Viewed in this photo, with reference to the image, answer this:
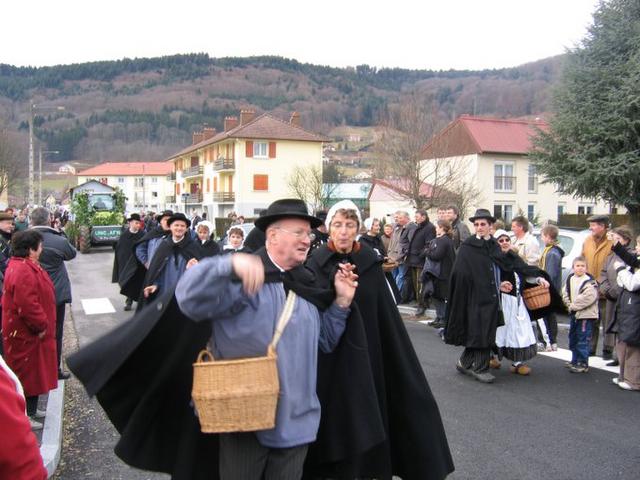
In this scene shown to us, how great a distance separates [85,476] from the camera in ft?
16.2

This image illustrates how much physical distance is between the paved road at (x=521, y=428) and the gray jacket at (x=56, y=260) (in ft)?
3.71

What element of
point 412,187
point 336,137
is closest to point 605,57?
point 412,187

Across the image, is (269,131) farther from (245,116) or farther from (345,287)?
(345,287)

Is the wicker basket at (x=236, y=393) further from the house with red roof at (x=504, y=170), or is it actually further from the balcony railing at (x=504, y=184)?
the balcony railing at (x=504, y=184)

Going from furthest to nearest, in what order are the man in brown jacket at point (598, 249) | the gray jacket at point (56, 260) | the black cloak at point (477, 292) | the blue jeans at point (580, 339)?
the man in brown jacket at point (598, 249) < the blue jeans at point (580, 339) < the black cloak at point (477, 292) < the gray jacket at point (56, 260)

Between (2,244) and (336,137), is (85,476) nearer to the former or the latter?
(2,244)

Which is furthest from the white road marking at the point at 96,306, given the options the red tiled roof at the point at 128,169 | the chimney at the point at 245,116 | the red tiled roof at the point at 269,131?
the red tiled roof at the point at 128,169

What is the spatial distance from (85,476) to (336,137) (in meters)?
146

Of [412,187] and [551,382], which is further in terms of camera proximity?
[412,187]

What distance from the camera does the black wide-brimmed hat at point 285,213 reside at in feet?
10.2

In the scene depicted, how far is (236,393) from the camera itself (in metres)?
2.68

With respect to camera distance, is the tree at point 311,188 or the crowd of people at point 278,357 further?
the tree at point 311,188

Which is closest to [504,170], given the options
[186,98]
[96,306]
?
[96,306]

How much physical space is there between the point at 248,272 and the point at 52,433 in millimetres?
3821
